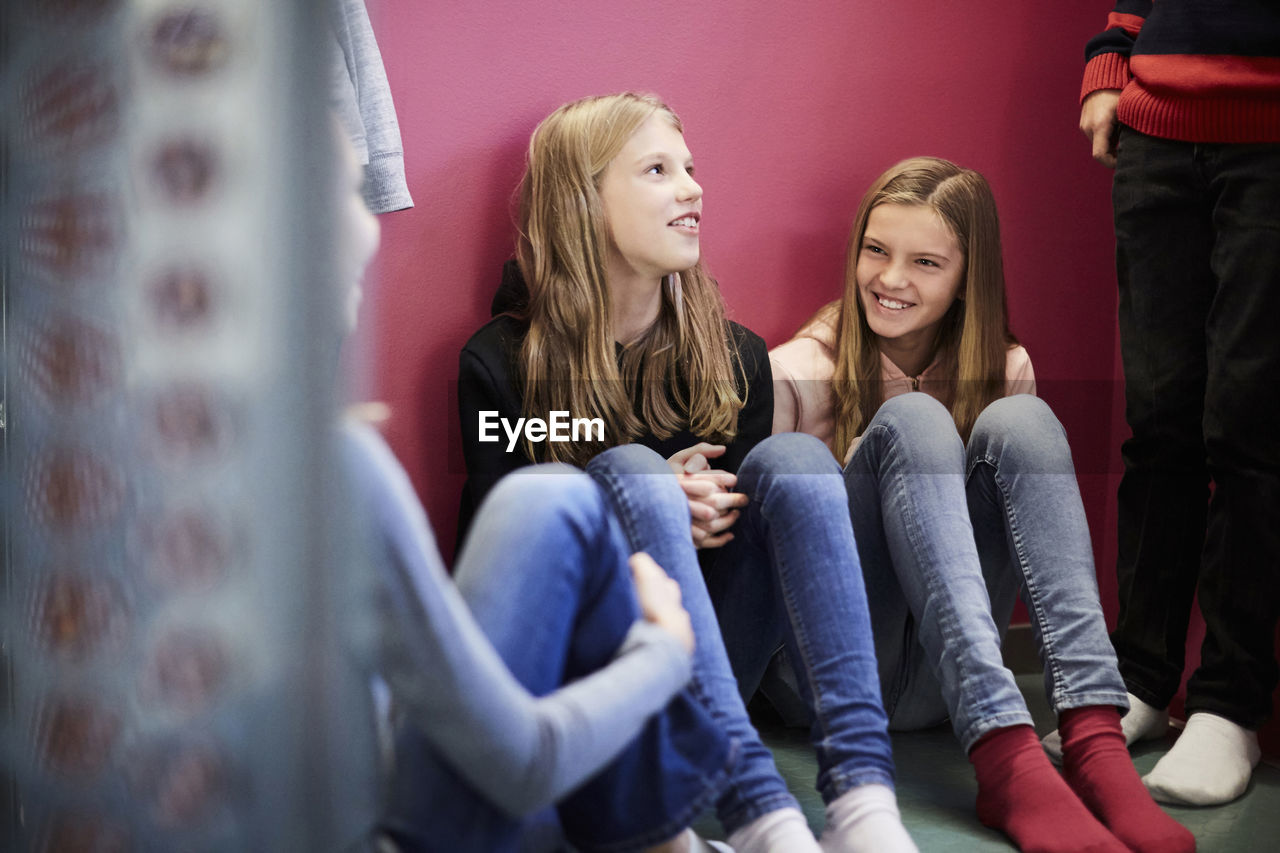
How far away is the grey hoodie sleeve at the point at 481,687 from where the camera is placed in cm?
35

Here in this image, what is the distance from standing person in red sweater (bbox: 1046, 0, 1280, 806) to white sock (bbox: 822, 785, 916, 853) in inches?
12.6

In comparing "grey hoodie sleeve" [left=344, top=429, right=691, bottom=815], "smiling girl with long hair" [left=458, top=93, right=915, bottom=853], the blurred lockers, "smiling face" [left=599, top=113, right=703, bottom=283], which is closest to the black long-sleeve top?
"smiling girl with long hair" [left=458, top=93, right=915, bottom=853]

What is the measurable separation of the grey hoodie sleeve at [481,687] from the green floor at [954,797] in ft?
1.10

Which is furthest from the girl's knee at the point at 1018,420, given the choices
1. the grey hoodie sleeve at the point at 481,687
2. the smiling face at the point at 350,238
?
the smiling face at the point at 350,238

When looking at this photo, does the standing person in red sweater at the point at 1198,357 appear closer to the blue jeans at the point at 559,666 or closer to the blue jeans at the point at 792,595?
the blue jeans at the point at 792,595

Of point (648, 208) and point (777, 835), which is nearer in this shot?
point (777, 835)

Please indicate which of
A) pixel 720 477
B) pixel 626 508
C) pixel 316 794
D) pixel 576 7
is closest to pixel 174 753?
pixel 316 794

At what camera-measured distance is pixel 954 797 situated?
0.88 m

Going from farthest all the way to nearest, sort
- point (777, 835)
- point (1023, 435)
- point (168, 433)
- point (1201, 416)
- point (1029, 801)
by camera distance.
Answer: point (1201, 416), point (1023, 435), point (1029, 801), point (777, 835), point (168, 433)

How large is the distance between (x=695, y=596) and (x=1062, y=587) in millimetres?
330

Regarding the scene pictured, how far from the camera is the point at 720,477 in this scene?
2.71 ft

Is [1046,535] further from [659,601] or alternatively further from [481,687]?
[481,687]

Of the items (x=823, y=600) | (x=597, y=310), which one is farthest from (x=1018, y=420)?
(x=597, y=310)

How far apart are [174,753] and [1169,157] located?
98cm
